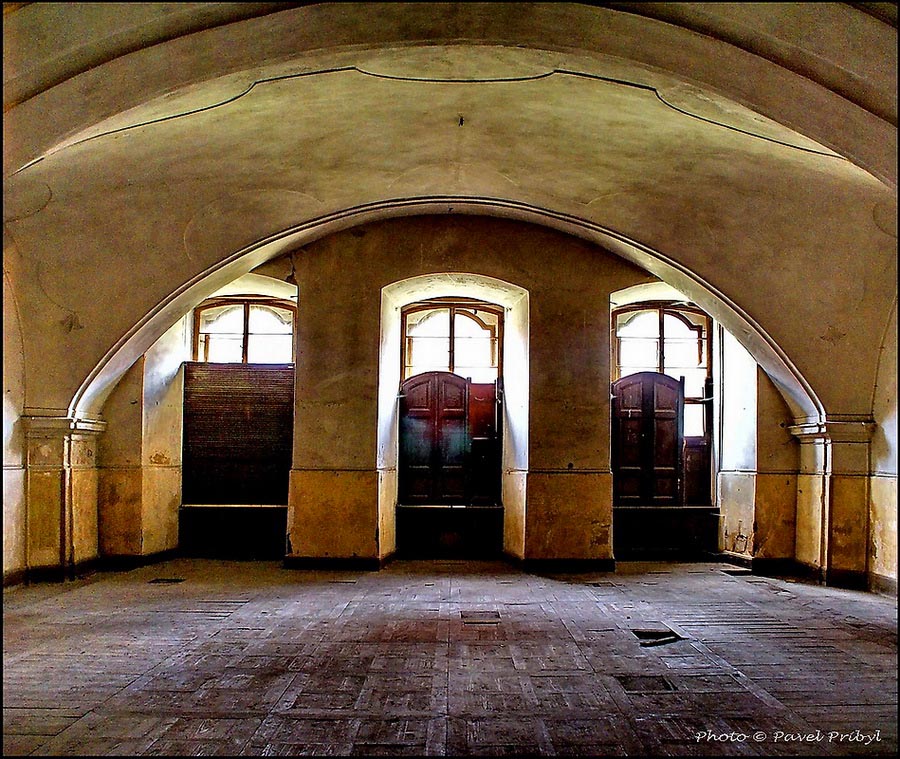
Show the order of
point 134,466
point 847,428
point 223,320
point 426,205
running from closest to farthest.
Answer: point 847,428, point 426,205, point 134,466, point 223,320

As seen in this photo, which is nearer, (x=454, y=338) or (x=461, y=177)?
(x=461, y=177)

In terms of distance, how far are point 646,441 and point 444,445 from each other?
243 cm

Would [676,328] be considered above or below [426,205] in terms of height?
below

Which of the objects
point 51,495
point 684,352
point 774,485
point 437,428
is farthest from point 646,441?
point 51,495

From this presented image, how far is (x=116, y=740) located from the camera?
3770 millimetres

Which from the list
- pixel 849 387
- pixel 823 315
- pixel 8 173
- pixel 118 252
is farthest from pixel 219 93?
pixel 849 387

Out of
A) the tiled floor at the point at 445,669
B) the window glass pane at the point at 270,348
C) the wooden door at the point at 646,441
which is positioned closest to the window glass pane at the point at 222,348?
the window glass pane at the point at 270,348

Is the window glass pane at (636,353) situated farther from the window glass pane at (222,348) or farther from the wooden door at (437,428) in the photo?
the window glass pane at (222,348)

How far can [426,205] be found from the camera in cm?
859

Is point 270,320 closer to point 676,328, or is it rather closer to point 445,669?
point 676,328

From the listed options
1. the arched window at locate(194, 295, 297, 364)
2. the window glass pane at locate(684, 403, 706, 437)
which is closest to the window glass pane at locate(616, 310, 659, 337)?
the window glass pane at locate(684, 403, 706, 437)

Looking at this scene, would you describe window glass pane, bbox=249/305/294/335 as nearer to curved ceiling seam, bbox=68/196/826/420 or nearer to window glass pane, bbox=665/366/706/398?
curved ceiling seam, bbox=68/196/826/420

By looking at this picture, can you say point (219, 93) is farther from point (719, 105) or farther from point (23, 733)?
point (23, 733)

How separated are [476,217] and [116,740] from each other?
22.3ft
